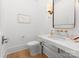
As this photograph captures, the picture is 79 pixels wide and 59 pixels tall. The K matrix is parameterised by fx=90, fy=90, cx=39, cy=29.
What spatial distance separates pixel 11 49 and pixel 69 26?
1.80m

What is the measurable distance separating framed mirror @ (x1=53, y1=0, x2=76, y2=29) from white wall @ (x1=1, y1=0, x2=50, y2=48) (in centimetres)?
41

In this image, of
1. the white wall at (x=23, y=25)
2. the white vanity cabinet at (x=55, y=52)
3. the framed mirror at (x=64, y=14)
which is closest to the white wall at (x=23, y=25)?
the white wall at (x=23, y=25)

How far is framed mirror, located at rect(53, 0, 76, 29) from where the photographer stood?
183 centimetres

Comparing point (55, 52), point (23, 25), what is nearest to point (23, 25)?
point (23, 25)

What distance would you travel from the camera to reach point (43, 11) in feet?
9.30

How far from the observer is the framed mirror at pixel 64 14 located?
72.2 inches

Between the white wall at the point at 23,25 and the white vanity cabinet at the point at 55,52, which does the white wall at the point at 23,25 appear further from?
the white vanity cabinet at the point at 55,52

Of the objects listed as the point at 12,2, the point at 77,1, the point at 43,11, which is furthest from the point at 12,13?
the point at 77,1

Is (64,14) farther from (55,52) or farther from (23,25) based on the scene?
(23,25)

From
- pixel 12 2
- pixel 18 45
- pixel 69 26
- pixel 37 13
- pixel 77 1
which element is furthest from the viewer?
pixel 37 13

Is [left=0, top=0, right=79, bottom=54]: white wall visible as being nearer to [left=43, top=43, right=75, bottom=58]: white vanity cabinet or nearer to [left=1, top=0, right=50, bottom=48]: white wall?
[left=1, top=0, right=50, bottom=48]: white wall

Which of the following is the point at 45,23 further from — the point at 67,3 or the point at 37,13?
the point at 67,3

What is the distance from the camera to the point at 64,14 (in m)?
2.04

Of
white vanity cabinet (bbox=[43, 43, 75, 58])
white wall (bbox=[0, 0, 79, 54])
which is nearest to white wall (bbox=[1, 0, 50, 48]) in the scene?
white wall (bbox=[0, 0, 79, 54])
